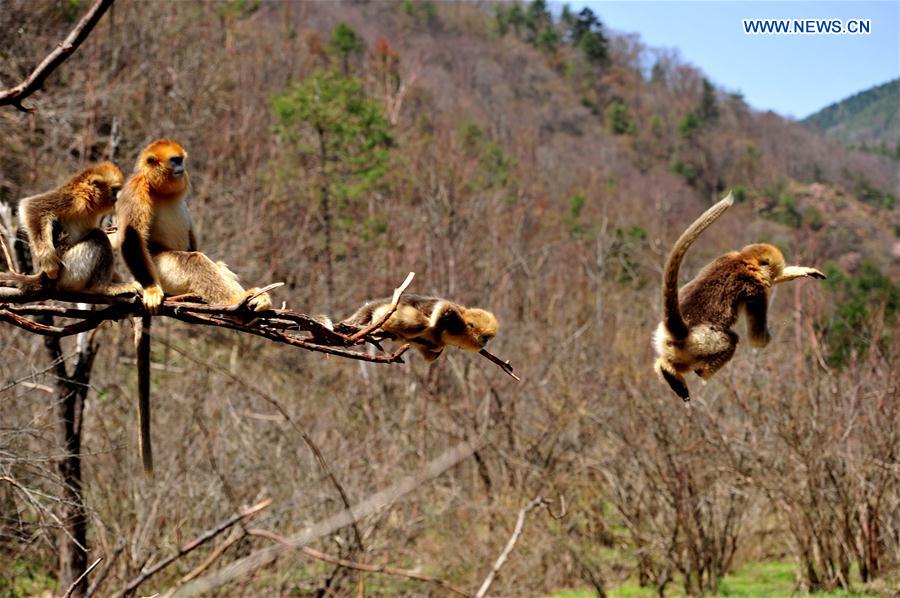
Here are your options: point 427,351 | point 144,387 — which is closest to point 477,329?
point 427,351

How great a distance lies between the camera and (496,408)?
1636 cm

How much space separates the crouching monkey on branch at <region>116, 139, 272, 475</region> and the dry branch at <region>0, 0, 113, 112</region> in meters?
1.42

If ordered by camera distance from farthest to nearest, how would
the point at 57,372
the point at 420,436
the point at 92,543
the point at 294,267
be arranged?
the point at 294,267
the point at 420,436
the point at 92,543
the point at 57,372

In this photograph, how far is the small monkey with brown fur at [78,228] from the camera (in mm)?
3595

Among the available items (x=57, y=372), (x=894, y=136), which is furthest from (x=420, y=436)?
(x=894, y=136)

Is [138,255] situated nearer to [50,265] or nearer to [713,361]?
[50,265]

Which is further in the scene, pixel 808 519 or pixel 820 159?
pixel 820 159

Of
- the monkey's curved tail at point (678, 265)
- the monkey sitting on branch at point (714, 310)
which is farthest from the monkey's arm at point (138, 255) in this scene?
the monkey sitting on branch at point (714, 310)

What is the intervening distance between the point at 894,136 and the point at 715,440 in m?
94.3

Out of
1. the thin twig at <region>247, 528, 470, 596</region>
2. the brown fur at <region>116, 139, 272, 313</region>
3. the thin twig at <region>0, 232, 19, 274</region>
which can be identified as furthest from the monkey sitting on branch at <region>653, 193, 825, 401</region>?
the thin twig at <region>0, 232, 19, 274</region>

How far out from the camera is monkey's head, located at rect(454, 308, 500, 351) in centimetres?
480

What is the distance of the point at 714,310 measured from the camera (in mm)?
4422

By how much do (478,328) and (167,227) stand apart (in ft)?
5.55

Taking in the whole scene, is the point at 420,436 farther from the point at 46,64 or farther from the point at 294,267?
the point at 46,64
